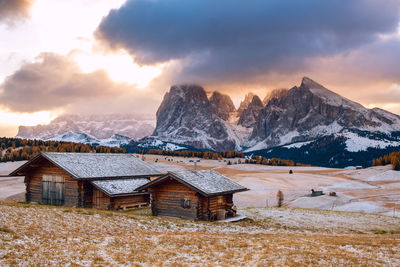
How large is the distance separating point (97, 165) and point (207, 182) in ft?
52.5

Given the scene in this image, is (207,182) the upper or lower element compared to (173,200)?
upper

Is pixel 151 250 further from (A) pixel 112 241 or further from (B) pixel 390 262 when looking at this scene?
(B) pixel 390 262

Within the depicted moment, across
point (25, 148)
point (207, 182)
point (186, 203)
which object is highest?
point (25, 148)

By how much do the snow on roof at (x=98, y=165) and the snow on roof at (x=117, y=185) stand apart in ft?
2.73

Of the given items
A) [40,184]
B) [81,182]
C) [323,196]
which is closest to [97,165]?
A: [81,182]

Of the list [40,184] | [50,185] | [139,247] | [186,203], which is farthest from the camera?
[40,184]

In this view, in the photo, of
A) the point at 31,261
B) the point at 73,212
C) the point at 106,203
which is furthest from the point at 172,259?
the point at 106,203

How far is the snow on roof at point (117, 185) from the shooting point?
1668 inches

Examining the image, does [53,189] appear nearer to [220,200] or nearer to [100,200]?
[100,200]

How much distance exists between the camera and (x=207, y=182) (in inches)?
1550

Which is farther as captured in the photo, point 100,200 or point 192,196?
point 100,200

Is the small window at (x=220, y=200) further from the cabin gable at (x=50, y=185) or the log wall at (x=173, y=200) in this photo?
the cabin gable at (x=50, y=185)

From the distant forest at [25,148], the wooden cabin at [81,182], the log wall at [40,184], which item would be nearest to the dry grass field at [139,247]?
the wooden cabin at [81,182]

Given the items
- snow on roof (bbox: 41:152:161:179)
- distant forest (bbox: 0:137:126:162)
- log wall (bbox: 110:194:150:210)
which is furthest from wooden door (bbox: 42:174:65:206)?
distant forest (bbox: 0:137:126:162)
